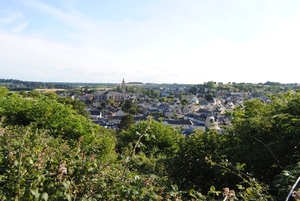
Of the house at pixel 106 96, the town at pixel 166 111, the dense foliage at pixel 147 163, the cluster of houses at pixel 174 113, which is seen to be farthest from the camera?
the house at pixel 106 96

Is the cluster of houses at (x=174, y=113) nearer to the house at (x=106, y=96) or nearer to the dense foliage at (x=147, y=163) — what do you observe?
the house at (x=106, y=96)

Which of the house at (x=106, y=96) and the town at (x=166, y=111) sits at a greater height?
the house at (x=106, y=96)

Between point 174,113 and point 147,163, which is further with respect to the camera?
point 174,113

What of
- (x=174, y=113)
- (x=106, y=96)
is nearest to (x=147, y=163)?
(x=174, y=113)

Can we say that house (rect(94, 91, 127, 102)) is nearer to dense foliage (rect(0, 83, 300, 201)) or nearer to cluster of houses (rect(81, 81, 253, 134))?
cluster of houses (rect(81, 81, 253, 134))

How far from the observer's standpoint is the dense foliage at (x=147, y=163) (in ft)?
6.04

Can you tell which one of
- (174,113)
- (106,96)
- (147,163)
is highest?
(147,163)

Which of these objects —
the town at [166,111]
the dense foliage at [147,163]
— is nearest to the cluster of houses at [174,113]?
the town at [166,111]

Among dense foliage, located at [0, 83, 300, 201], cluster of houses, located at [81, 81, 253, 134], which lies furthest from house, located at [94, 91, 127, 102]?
dense foliage, located at [0, 83, 300, 201]

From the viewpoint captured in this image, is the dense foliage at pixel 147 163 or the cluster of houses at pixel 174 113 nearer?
the dense foliage at pixel 147 163

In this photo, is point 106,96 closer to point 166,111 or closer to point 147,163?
point 166,111

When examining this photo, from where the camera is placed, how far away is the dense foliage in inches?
72.5

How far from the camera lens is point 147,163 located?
7.85m

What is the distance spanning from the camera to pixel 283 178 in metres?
2.74
